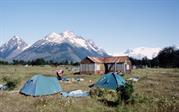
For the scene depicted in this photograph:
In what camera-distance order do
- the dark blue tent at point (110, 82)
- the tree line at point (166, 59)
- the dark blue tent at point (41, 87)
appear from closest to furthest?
the dark blue tent at point (41, 87), the dark blue tent at point (110, 82), the tree line at point (166, 59)

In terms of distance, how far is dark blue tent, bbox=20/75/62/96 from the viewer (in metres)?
25.5

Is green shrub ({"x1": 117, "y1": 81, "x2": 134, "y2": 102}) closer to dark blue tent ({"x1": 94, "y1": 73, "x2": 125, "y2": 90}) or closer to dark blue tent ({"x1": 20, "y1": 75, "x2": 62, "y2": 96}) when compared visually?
dark blue tent ({"x1": 20, "y1": 75, "x2": 62, "y2": 96})

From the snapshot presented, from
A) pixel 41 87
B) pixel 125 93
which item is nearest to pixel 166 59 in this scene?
pixel 41 87

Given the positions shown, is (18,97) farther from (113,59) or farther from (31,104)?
(113,59)

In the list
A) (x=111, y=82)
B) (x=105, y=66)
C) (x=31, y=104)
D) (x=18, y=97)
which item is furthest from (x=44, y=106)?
(x=105, y=66)

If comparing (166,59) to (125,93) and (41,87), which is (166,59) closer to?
(41,87)

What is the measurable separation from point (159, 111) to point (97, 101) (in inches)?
211

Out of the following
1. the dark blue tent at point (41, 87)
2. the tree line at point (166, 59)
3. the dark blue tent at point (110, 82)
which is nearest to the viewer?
the dark blue tent at point (41, 87)

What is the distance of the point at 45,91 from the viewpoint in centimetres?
2586

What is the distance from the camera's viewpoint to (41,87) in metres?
25.9

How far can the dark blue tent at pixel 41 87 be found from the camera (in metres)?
25.5

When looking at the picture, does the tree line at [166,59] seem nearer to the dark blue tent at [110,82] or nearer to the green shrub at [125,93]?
the dark blue tent at [110,82]

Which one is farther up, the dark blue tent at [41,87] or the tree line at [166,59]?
the tree line at [166,59]

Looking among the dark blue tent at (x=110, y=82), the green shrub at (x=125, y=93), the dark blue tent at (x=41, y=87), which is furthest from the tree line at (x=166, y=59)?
the green shrub at (x=125, y=93)
